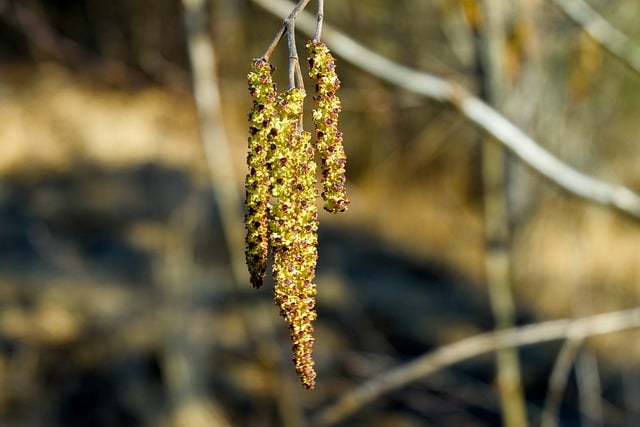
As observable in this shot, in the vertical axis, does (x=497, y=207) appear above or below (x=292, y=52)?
above

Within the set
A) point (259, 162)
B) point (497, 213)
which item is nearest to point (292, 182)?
point (259, 162)

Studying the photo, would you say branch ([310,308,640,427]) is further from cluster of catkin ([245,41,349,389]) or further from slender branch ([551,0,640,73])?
cluster of catkin ([245,41,349,389])

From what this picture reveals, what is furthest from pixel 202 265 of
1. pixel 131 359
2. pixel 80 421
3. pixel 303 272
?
pixel 303 272

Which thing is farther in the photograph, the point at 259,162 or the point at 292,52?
the point at 259,162

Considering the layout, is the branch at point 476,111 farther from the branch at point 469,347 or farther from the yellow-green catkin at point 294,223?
the yellow-green catkin at point 294,223

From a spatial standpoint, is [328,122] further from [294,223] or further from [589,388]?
[589,388]

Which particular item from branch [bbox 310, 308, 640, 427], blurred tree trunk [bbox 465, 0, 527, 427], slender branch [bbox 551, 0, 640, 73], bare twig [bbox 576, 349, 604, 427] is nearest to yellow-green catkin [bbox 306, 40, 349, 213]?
slender branch [bbox 551, 0, 640, 73]

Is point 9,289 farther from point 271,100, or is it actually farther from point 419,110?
point 271,100
